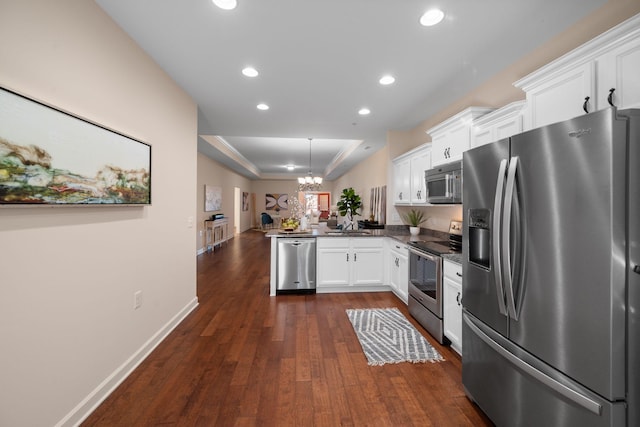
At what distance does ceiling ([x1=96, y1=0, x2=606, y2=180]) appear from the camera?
1.89 m

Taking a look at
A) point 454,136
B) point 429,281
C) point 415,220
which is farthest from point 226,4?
point 415,220

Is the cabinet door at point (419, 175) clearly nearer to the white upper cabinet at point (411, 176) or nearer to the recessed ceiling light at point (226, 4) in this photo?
the white upper cabinet at point (411, 176)

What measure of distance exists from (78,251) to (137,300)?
79 cm

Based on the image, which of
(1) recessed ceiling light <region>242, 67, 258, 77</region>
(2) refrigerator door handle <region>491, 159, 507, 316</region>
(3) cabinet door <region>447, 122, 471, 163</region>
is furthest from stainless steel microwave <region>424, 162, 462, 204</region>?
(1) recessed ceiling light <region>242, 67, 258, 77</region>

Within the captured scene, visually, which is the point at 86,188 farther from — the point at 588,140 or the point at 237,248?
the point at 237,248

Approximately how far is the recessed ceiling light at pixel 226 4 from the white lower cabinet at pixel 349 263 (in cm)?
297

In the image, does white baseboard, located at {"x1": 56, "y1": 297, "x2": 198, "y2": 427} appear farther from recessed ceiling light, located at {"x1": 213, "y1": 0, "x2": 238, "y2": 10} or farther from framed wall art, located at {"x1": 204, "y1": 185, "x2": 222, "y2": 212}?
framed wall art, located at {"x1": 204, "y1": 185, "x2": 222, "y2": 212}

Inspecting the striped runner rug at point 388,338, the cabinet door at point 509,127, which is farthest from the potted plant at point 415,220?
the cabinet door at point 509,127

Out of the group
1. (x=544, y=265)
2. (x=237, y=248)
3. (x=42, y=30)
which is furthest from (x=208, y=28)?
(x=237, y=248)

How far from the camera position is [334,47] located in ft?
7.68

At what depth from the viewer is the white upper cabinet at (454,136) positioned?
2.69 meters

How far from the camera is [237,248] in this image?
816cm

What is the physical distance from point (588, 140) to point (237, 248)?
7.98 metres

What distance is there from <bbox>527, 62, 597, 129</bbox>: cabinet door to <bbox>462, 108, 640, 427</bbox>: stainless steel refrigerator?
0.59 meters
